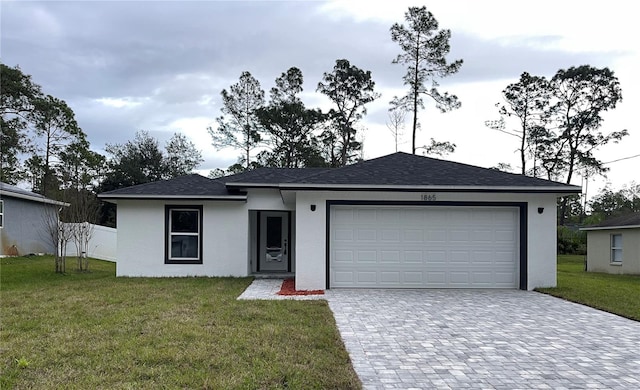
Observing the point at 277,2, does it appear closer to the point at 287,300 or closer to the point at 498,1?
the point at 498,1

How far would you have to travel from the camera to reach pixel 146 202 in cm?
1416

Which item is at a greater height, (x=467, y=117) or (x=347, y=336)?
(x=467, y=117)

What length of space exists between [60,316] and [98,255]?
52.9ft

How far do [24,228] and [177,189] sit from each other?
1130cm

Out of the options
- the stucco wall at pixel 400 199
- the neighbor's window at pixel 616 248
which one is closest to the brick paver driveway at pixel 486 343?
the stucco wall at pixel 400 199

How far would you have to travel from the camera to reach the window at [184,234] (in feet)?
46.7

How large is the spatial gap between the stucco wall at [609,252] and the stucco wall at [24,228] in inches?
889

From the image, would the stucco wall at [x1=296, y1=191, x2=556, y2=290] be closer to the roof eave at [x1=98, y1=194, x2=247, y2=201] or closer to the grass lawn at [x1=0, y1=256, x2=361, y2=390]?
the grass lawn at [x1=0, y1=256, x2=361, y2=390]

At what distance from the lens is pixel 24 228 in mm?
21484

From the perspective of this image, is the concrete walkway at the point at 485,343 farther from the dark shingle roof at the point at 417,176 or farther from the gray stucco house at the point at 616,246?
the gray stucco house at the point at 616,246

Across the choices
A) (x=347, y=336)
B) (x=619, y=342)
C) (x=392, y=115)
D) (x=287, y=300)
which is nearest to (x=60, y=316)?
(x=287, y=300)

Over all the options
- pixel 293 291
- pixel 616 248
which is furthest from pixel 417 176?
pixel 616 248

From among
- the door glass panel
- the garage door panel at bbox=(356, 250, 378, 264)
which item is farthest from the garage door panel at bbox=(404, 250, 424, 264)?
the door glass panel

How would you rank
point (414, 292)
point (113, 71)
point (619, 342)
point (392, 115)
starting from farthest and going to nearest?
point (392, 115) → point (113, 71) → point (414, 292) → point (619, 342)
